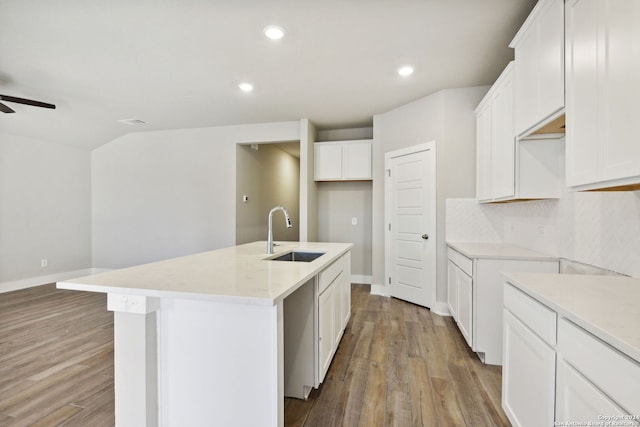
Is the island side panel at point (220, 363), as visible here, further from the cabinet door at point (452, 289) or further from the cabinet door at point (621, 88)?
the cabinet door at point (452, 289)

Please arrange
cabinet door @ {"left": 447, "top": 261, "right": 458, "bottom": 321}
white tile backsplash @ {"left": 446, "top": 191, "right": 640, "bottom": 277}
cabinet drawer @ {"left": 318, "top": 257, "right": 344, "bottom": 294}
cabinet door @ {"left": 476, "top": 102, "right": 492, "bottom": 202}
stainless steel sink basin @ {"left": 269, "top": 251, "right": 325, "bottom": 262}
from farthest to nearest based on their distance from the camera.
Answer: cabinet door @ {"left": 447, "top": 261, "right": 458, "bottom": 321} < cabinet door @ {"left": 476, "top": 102, "right": 492, "bottom": 202} < stainless steel sink basin @ {"left": 269, "top": 251, "right": 325, "bottom": 262} < cabinet drawer @ {"left": 318, "top": 257, "right": 344, "bottom": 294} < white tile backsplash @ {"left": 446, "top": 191, "right": 640, "bottom": 277}

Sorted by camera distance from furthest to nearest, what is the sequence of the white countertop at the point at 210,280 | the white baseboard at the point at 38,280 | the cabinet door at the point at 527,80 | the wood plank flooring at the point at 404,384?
1. the white baseboard at the point at 38,280
2. the cabinet door at the point at 527,80
3. the wood plank flooring at the point at 404,384
4. the white countertop at the point at 210,280

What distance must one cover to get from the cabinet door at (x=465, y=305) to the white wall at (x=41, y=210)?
6315 millimetres

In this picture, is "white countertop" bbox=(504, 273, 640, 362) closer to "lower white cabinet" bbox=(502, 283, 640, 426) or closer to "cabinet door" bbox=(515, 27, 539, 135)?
"lower white cabinet" bbox=(502, 283, 640, 426)

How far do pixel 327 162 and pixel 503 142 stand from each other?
2.79m

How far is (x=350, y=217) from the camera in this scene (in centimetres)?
516

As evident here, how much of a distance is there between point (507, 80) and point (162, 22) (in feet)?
9.14

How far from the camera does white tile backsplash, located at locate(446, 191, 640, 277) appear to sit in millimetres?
1554

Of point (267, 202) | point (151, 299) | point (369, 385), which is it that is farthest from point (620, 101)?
point (267, 202)

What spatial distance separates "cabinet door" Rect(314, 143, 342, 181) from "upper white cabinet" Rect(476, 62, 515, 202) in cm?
214

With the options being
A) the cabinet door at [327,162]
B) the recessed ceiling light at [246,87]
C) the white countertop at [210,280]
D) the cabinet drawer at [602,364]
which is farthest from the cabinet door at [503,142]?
the recessed ceiling light at [246,87]

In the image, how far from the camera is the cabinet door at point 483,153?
9.46ft

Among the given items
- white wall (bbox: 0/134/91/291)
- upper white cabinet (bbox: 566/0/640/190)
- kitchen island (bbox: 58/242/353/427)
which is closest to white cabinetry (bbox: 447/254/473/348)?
upper white cabinet (bbox: 566/0/640/190)

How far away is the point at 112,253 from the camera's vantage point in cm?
557
